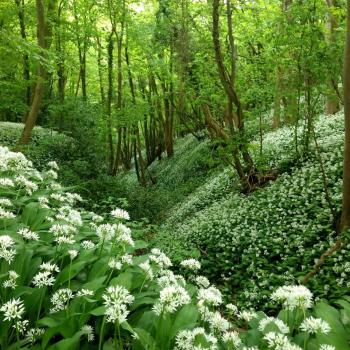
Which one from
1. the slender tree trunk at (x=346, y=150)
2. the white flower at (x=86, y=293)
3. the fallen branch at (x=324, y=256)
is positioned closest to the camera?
the white flower at (x=86, y=293)

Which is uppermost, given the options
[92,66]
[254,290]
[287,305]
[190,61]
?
[92,66]

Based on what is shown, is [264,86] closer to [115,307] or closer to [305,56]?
[305,56]

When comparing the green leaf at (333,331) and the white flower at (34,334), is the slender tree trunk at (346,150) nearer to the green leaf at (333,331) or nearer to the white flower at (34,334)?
the green leaf at (333,331)

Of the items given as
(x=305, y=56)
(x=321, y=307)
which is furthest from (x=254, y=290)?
(x=305, y=56)

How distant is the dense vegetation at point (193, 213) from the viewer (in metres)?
2.47

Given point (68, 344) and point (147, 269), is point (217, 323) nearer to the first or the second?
point (147, 269)

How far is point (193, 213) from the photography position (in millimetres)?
11961

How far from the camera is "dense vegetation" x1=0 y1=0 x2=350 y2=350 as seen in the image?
2.47 meters

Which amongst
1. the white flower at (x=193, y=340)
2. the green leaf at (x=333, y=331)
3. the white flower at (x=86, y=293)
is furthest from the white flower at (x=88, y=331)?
the green leaf at (x=333, y=331)

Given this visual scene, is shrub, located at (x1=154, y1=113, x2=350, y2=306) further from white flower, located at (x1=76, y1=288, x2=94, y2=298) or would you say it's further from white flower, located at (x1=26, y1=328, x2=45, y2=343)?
white flower, located at (x1=26, y1=328, x2=45, y2=343)

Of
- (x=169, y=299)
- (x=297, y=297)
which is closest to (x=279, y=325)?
(x=297, y=297)

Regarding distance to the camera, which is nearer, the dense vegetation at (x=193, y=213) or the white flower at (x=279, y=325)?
the white flower at (x=279, y=325)

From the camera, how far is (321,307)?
104 inches

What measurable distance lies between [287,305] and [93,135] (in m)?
11.5
